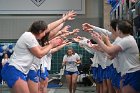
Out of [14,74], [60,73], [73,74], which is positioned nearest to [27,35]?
[14,74]

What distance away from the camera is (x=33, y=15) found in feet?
59.4

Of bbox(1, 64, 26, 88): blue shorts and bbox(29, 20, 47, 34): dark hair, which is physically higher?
bbox(29, 20, 47, 34): dark hair

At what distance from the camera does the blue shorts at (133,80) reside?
16.4ft

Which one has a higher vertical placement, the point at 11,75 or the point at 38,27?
the point at 38,27

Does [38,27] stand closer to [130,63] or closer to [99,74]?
[130,63]

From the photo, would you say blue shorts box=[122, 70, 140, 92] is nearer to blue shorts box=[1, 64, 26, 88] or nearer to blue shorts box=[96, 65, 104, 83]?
blue shorts box=[1, 64, 26, 88]

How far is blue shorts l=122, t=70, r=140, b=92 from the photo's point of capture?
16.4 ft

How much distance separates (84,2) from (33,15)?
108 inches

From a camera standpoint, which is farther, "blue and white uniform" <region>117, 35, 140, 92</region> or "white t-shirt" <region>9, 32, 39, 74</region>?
"white t-shirt" <region>9, 32, 39, 74</region>

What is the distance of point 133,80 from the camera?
5000mm

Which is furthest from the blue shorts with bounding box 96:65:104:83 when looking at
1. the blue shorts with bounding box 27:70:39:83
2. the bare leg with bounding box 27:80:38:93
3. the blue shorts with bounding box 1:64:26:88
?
the blue shorts with bounding box 1:64:26:88

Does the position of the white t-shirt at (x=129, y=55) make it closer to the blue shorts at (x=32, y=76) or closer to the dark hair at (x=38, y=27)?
the dark hair at (x=38, y=27)

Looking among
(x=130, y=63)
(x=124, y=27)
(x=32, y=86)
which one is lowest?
(x=32, y=86)

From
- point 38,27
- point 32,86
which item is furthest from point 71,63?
point 38,27
